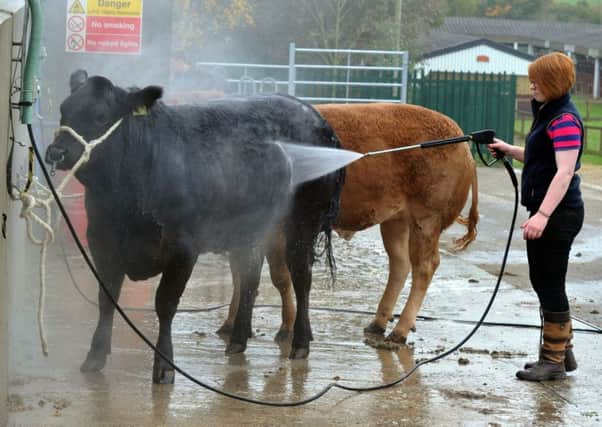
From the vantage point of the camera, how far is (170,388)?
6152 mm

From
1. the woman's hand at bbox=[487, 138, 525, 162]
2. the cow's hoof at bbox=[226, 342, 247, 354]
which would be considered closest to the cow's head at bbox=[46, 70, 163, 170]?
the cow's hoof at bbox=[226, 342, 247, 354]

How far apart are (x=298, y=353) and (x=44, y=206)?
2230mm

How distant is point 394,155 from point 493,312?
1.68 meters

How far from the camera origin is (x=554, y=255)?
667 centimetres

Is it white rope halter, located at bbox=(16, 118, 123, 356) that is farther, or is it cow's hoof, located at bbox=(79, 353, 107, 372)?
cow's hoof, located at bbox=(79, 353, 107, 372)

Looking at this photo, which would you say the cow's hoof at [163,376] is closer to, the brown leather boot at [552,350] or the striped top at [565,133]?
the brown leather boot at [552,350]

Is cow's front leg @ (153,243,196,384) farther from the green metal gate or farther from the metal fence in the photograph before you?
the green metal gate

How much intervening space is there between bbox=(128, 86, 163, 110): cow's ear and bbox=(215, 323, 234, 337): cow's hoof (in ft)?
6.63

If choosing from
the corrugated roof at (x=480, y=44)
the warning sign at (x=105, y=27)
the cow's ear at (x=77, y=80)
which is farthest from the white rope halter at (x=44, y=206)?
the corrugated roof at (x=480, y=44)

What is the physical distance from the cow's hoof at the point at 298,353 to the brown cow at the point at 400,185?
1.79ft

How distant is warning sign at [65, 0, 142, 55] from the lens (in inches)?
407

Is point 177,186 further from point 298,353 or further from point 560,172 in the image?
point 560,172

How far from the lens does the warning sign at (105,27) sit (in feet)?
33.9

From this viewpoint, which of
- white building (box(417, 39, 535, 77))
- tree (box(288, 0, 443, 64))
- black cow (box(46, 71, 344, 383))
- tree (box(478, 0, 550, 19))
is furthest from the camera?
tree (box(478, 0, 550, 19))
